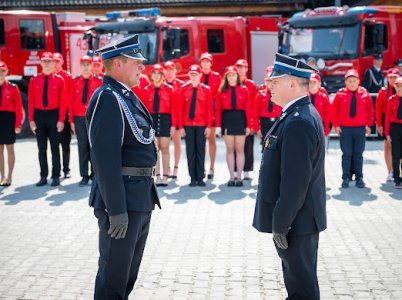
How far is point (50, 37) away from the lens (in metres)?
18.6

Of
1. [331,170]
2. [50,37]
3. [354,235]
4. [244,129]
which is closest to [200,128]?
[244,129]

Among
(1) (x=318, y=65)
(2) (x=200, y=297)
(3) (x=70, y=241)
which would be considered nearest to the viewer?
(2) (x=200, y=297)

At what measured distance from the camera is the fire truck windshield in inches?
674

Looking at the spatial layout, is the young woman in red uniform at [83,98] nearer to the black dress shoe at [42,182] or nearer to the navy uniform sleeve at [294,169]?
the black dress shoe at [42,182]

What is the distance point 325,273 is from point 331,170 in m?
6.16

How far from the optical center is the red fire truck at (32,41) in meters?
18.0

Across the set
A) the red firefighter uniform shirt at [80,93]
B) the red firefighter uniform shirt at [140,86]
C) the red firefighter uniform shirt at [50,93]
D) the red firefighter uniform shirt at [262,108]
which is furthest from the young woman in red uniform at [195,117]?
the red firefighter uniform shirt at [50,93]

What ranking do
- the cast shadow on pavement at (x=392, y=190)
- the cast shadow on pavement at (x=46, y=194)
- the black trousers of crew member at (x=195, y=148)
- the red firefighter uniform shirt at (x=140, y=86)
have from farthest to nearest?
the red firefighter uniform shirt at (x=140, y=86) < the black trousers of crew member at (x=195, y=148) < the cast shadow on pavement at (x=392, y=190) < the cast shadow on pavement at (x=46, y=194)

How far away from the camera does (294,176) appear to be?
4.06m

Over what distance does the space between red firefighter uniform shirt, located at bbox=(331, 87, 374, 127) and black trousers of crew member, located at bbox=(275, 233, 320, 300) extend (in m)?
6.46

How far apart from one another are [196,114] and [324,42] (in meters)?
7.59

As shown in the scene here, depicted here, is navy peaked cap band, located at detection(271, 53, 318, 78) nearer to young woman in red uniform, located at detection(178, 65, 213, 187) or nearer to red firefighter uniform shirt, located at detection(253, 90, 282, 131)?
red firefighter uniform shirt, located at detection(253, 90, 282, 131)

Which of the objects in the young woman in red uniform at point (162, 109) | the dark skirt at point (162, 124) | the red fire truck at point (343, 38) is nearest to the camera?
the young woman in red uniform at point (162, 109)

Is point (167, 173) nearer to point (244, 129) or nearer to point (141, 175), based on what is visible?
point (244, 129)
